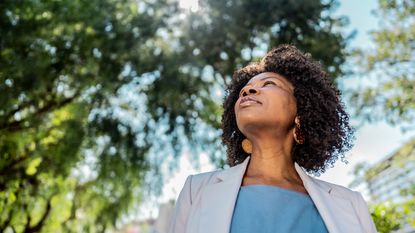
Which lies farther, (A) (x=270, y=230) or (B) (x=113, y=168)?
(B) (x=113, y=168)

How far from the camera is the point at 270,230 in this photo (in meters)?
1.89

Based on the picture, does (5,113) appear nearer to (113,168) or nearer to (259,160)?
(113,168)

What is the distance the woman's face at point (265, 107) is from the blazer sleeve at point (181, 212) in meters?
0.38

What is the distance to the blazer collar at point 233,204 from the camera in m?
1.86

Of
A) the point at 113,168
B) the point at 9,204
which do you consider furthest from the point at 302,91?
the point at 9,204

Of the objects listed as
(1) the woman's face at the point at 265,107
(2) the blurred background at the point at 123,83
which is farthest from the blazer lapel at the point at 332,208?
(2) the blurred background at the point at 123,83

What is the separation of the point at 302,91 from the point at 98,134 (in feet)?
21.9

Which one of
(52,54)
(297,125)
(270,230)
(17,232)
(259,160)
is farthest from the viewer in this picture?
(17,232)

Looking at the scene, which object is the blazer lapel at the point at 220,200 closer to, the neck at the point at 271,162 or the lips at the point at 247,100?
the neck at the point at 271,162

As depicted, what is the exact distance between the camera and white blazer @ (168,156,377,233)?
1.88 meters

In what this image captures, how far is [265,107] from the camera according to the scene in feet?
7.07

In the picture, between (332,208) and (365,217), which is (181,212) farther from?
(365,217)

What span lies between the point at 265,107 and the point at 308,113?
1.11 ft

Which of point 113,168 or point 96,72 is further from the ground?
point 96,72
